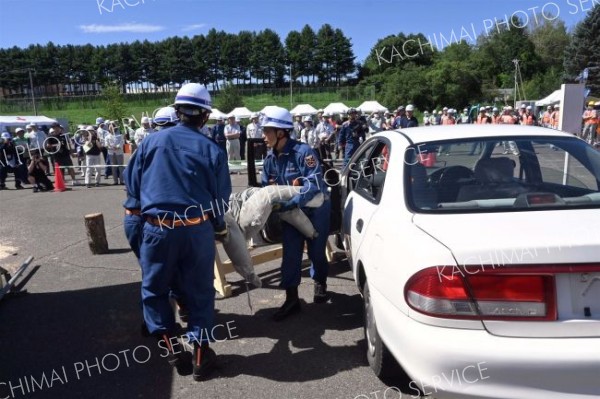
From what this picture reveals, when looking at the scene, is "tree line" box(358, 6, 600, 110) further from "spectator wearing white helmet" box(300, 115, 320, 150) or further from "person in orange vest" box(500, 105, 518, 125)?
"spectator wearing white helmet" box(300, 115, 320, 150)

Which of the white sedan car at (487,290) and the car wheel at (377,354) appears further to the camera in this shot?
the car wheel at (377,354)

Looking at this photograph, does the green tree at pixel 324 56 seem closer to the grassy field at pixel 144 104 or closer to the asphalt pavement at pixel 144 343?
the grassy field at pixel 144 104

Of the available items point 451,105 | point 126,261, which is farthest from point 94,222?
point 451,105

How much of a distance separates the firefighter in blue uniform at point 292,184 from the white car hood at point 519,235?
5.36ft

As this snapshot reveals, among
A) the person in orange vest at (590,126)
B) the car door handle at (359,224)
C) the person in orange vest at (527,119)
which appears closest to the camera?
the car door handle at (359,224)

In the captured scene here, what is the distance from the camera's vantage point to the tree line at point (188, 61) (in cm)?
10175

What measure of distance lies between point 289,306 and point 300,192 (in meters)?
1.03

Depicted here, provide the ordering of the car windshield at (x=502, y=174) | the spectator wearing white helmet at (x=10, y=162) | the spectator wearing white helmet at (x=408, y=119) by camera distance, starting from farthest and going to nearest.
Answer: the spectator wearing white helmet at (x=10, y=162), the spectator wearing white helmet at (x=408, y=119), the car windshield at (x=502, y=174)

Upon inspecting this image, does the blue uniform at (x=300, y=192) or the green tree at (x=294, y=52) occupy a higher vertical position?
the green tree at (x=294, y=52)

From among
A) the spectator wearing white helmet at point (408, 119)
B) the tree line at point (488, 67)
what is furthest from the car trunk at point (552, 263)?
the tree line at point (488, 67)

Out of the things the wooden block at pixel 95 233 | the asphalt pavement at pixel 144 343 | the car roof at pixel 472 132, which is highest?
the car roof at pixel 472 132

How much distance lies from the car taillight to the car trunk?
0.02 m

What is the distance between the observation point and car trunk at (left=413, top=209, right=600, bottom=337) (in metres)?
2.08

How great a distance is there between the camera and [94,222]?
21.5ft
